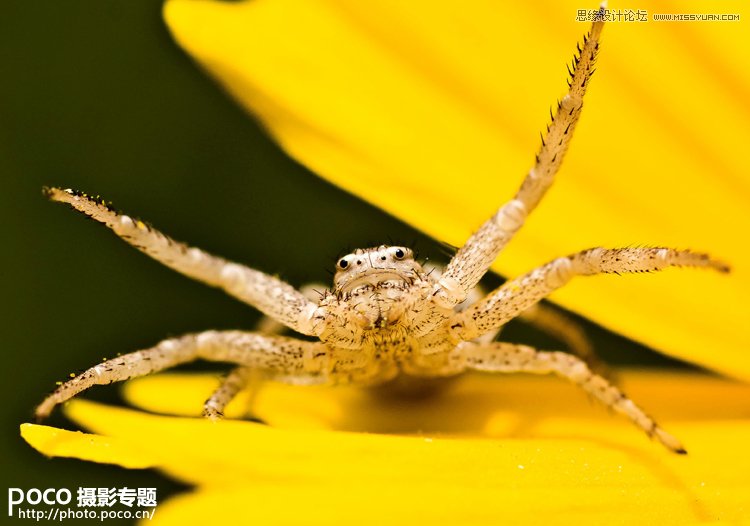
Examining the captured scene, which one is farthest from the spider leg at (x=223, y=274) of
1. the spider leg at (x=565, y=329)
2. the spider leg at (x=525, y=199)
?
the spider leg at (x=565, y=329)

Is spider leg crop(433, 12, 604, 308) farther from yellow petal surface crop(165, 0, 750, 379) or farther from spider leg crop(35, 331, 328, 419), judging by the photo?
spider leg crop(35, 331, 328, 419)

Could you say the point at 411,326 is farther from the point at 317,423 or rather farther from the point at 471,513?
the point at 471,513

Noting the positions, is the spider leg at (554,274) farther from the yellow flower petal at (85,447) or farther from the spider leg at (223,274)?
the yellow flower petal at (85,447)

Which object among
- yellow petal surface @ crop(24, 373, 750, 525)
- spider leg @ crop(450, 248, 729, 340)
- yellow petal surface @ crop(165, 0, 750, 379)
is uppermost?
yellow petal surface @ crop(165, 0, 750, 379)

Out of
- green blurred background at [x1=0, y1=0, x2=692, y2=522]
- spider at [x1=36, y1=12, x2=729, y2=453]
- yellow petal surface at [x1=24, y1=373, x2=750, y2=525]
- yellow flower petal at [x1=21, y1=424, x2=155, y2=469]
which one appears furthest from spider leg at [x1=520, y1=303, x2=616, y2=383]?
yellow flower petal at [x1=21, y1=424, x2=155, y2=469]

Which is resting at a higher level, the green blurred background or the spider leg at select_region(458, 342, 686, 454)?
the green blurred background

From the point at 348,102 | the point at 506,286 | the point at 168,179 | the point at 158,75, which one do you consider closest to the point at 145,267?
the point at 168,179

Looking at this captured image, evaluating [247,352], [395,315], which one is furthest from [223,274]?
[395,315]
